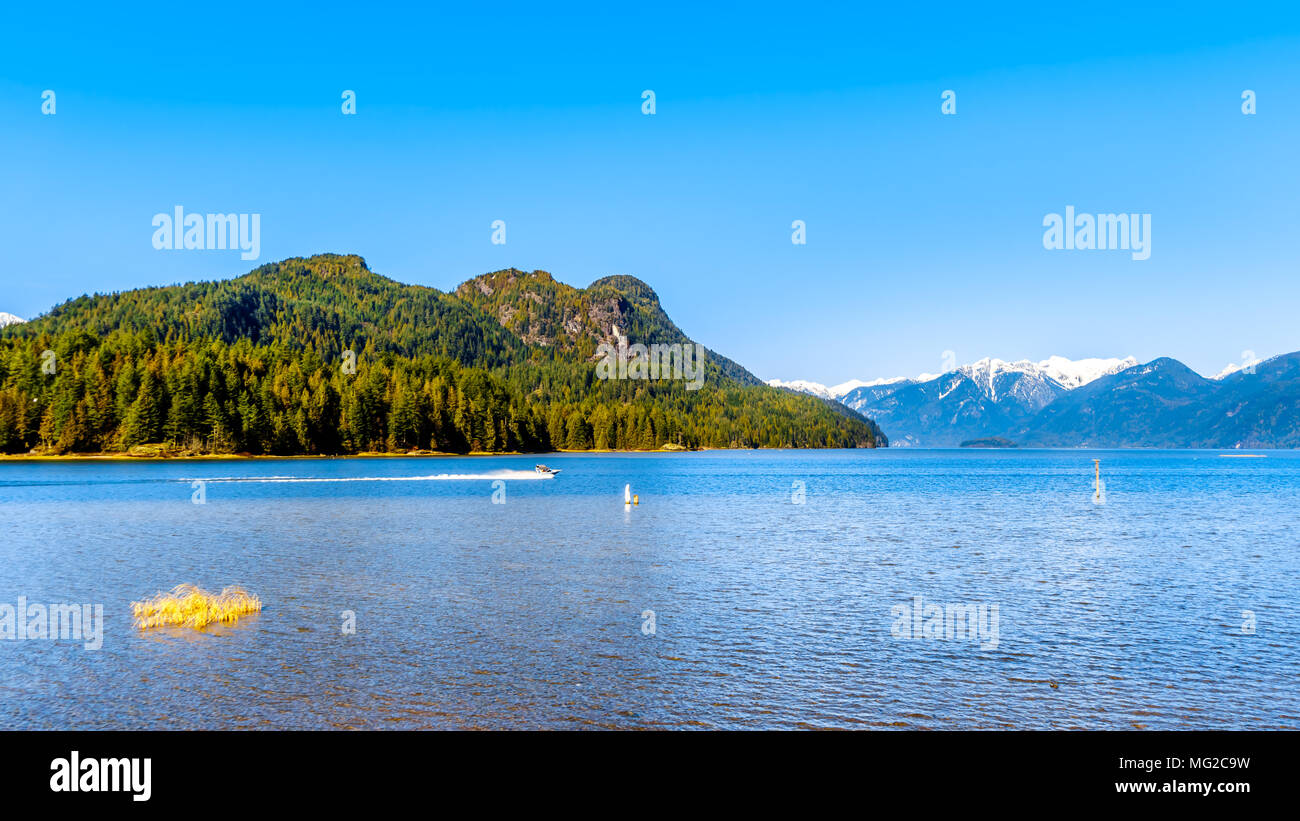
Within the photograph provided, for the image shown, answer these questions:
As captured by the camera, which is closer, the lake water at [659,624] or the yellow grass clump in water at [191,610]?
the lake water at [659,624]

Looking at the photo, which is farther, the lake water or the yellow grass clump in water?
the yellow grass clump in water

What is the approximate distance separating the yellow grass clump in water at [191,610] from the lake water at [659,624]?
858 mm

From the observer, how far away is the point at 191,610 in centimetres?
3027

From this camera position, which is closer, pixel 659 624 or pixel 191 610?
pixel 659 624

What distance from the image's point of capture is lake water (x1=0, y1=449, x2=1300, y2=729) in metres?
A: 20.3

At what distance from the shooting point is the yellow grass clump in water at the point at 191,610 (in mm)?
29578

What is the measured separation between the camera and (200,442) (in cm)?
18762

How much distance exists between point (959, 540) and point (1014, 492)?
67.5m

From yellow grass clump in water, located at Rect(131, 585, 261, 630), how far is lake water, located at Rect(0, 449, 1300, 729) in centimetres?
86

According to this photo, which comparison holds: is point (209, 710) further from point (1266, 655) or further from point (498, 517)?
point (498, 517)

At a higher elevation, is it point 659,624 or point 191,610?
point 191,610

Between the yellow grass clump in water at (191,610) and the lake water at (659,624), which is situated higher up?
the yellow grass clump in water at (191,610)

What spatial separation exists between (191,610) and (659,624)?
1701 centimetres
